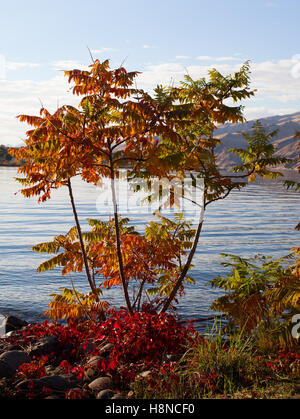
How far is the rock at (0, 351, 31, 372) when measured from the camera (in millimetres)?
→ 8602

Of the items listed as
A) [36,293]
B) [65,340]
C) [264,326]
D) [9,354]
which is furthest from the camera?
[36,293]

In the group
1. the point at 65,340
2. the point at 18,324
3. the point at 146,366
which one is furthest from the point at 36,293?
the point at 146,366

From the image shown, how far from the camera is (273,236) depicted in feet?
117

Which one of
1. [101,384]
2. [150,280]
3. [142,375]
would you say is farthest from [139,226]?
[101,384]

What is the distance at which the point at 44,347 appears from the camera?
32.1 ft

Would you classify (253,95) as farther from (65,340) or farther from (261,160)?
(65,340)

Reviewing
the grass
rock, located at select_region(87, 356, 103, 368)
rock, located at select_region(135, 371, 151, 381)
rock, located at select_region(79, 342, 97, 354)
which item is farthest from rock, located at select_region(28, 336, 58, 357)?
the grass

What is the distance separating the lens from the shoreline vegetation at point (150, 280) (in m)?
7.33

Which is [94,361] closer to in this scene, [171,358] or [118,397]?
[171,358]

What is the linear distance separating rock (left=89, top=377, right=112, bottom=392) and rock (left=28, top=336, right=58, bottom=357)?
8.69 feet

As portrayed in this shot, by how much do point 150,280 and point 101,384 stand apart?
4734 mm

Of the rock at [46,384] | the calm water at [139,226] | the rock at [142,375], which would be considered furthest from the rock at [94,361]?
the calm water at [139,226]

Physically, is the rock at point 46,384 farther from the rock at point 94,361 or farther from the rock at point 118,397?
the rock at point 118,397
